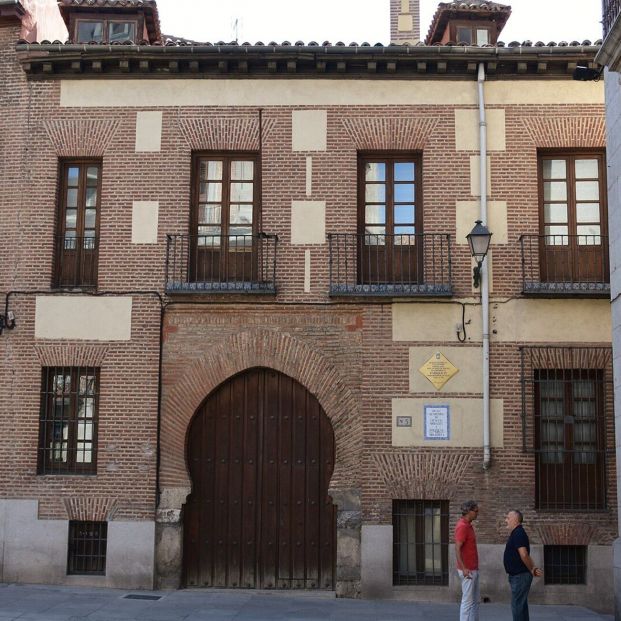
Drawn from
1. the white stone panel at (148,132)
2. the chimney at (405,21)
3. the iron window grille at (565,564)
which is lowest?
the iron window grille at (565,564)

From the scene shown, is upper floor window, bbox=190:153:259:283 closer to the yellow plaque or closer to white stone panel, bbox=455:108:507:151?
the yellow plaque

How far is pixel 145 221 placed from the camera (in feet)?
44.2

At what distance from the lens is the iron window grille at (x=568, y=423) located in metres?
12.8

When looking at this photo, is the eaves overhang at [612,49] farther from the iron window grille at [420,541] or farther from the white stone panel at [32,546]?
the white stone panel at [32,546]

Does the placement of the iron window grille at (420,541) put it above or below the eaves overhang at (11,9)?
below

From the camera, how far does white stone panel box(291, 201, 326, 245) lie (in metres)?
13.4

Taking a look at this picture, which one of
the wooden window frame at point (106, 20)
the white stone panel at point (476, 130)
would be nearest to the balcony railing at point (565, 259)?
the white stone panel at point (476, 130)

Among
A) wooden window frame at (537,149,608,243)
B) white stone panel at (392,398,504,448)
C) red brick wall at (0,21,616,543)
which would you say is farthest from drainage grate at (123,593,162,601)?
wooden window frame at (537,149,608,243)

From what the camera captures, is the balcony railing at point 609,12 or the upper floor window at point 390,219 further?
the upper floor window at point 390,219

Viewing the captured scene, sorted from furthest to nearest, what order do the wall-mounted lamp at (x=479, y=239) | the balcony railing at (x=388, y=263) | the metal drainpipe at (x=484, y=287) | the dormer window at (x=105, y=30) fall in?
the dormer window at (x=105, y=30) < the balcony railing at (x=388, y=263) < the metal drainpipe at (x=484, y=287) < the wall-mounted lamp at (x=479, y=239)

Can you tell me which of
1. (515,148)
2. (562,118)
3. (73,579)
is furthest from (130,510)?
(562,118)

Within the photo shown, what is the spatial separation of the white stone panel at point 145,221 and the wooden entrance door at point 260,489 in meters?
2.50

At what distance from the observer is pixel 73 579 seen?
12.8 m

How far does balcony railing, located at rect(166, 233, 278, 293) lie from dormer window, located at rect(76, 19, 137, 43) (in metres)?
3.68
